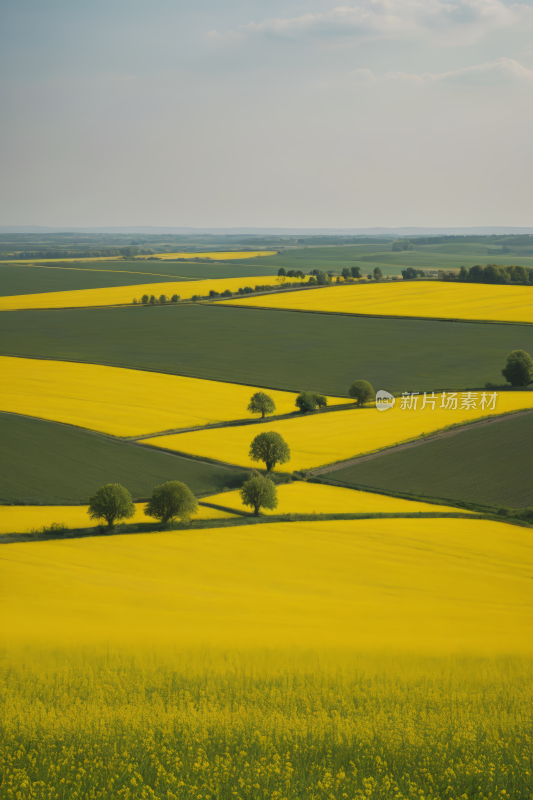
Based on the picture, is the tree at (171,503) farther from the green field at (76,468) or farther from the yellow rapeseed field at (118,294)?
the yellow rapeseed field at (118,294)

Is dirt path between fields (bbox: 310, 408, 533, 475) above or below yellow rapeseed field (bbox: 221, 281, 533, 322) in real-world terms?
below

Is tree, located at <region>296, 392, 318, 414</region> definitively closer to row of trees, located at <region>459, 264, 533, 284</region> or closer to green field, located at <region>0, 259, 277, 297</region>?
row of trees, located at <region>459, 264, 533, 284</region>

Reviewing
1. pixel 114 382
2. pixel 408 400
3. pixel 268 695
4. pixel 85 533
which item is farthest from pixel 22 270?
pixel 268 695

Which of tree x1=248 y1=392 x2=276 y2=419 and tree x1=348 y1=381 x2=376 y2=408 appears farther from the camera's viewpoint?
tree x1=348 y1=381 x2=376 y2=408

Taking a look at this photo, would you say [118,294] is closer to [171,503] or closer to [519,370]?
[519,370]

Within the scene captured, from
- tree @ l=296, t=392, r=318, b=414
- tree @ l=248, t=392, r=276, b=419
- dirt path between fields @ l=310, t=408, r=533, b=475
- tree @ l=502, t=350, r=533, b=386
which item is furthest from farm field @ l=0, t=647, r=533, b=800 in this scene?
tree @ l=502, t=350, r=533, b=386

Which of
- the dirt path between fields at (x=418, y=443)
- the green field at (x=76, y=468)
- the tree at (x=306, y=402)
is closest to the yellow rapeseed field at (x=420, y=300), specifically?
the dirt path between fields at (x=418, y=443)
